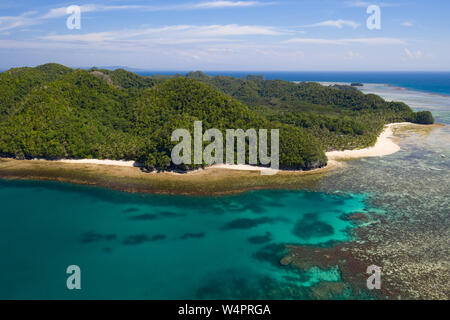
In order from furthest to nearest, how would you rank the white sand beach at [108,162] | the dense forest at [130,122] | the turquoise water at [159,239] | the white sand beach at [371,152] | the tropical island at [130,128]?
the white sand beach at [371,152]
the white sand beach at [108,162]
the dense forest at [130,122]
the tropical island at [130,128]
the turquoise water at [159,239]

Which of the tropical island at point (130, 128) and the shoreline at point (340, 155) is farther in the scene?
the shoreline at point (340, 155)

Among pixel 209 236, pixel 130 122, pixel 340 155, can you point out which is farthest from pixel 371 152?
pixel 130 122

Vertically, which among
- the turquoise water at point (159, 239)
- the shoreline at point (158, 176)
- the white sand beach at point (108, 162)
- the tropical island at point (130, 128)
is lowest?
the turquoise water at point (159, 239)

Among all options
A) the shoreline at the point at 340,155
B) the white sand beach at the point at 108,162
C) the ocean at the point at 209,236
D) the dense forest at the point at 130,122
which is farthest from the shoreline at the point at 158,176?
the ocean at the point at 209,236

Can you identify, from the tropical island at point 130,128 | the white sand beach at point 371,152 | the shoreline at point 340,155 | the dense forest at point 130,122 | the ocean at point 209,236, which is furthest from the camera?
the white sand beach at point 371,152

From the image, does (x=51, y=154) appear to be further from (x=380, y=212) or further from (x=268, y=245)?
(x=380, y=212)

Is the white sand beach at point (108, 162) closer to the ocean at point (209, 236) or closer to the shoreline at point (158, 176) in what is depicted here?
the shoreline at point (158, 176)

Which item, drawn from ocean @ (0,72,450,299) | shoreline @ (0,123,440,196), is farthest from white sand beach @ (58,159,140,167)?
ocean @ (0,72,450,299)
